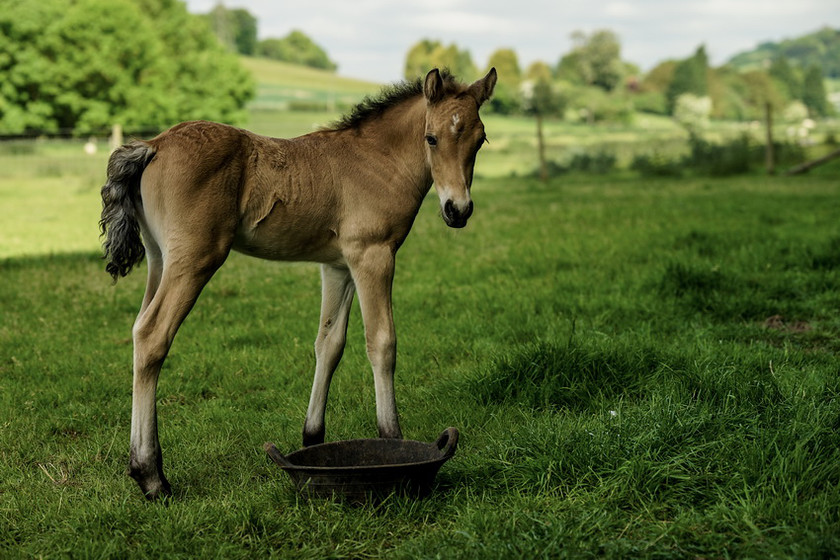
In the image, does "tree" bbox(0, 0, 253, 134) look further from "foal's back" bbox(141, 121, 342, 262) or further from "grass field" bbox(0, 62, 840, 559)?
"foal's back" bbox(141, 121, 342, 262)

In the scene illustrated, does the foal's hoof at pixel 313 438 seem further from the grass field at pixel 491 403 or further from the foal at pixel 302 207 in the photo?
the grass field at pixel 491 403

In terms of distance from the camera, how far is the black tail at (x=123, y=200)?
3998 mm

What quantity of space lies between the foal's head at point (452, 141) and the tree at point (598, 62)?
10650cm

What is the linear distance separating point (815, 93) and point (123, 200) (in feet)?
Answer: 338

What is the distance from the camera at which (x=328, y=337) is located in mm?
4766

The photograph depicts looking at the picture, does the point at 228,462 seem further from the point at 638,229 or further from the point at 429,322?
the point at 638,229

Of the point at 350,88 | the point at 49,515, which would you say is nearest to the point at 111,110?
the point at 350,88

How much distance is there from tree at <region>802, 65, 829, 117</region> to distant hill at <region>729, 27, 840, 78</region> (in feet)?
231

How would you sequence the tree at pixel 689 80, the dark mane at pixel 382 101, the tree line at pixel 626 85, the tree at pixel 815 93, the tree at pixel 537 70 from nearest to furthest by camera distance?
the dark mane at pixel 382 101 < the tree line at pixel 626 85 < the tree at pixel 689 80 < the tree at pixel 815 93 < the tree at pixel 537 70

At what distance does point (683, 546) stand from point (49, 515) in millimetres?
2848

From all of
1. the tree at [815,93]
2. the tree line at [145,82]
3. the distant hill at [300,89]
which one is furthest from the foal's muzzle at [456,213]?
the tree at [815,93]

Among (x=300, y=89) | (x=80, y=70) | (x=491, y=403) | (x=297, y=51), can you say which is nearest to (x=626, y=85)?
(x=300, y=89)

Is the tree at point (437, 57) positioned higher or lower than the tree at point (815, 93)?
higher

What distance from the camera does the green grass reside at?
3510 mm
